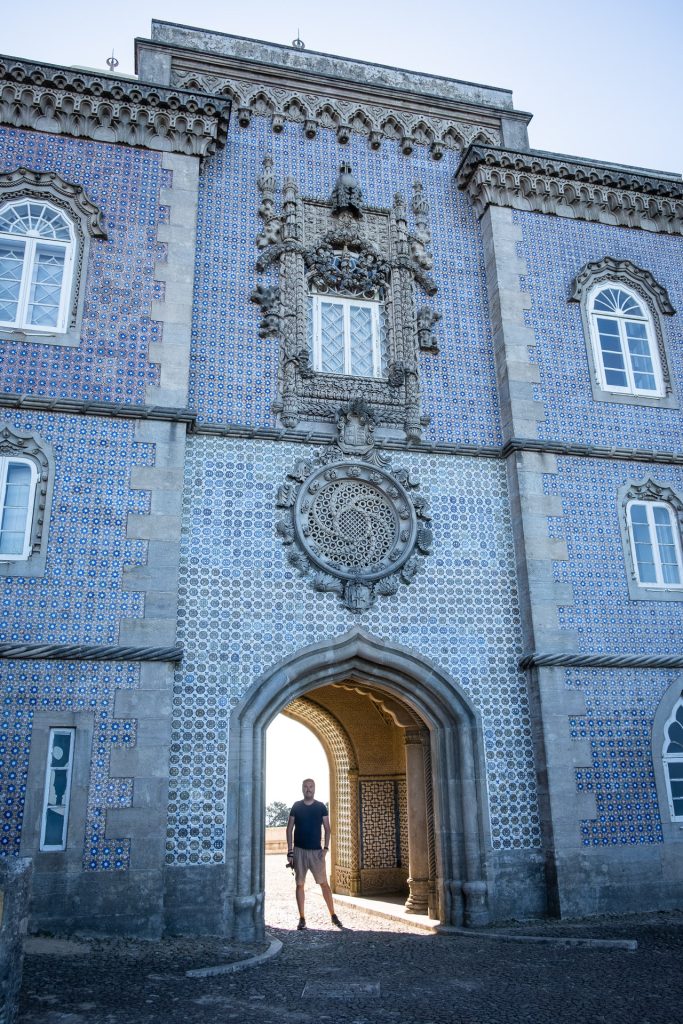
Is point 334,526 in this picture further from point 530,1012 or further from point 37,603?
point 530,1012

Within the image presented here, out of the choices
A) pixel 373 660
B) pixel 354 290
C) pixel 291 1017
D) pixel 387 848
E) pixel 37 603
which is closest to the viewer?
pixel 291 1017

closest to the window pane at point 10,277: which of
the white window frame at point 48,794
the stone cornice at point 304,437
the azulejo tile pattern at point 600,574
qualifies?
the stone cornice at point 304,437

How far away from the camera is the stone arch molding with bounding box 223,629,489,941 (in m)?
9.30

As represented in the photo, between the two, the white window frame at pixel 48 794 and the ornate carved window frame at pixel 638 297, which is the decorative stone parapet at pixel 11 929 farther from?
the ornate carved window frame at pixel 638 297

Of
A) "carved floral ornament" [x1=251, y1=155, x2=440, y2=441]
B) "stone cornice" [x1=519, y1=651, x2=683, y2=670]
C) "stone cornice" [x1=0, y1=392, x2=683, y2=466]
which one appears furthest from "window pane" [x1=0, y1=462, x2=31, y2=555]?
"stone cornice" [x1=519, y1=651, x2=683, y2=670]

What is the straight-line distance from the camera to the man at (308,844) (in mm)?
10039

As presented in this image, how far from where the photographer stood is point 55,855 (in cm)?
847

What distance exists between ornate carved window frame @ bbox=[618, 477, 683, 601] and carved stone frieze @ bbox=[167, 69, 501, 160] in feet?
20.4

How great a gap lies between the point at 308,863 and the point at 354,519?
166 inches

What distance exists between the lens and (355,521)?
11.0 meters

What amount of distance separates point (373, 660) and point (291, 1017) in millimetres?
4910

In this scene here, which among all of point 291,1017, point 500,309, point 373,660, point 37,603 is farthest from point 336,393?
point 291,1017

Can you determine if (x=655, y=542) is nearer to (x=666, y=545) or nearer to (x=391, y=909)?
(x=666, y=545)

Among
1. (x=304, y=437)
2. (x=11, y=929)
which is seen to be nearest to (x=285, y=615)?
(x=304, y=437)
